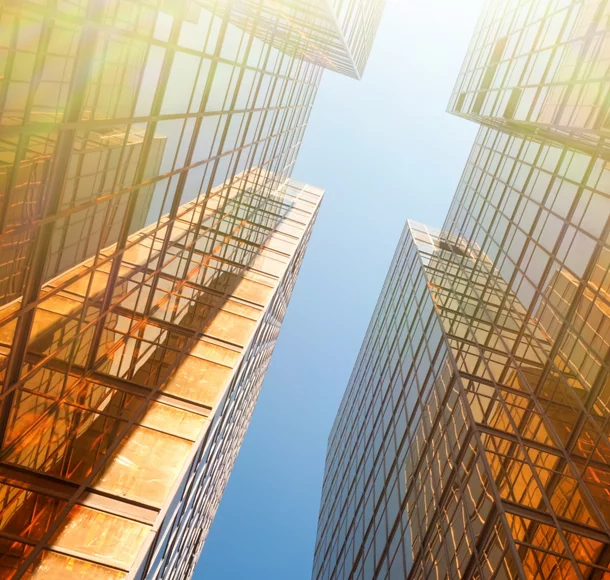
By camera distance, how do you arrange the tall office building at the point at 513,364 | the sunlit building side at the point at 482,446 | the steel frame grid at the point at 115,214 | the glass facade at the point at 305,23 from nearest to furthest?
the steel frame grid at the point at 115,214 → the sunlit building side at the point at 482,446 → the tall office building at the point at 513,364 → the glass facade at the point at 305,23

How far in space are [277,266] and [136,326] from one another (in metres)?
16.6

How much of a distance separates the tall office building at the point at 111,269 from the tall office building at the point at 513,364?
26.9 ft

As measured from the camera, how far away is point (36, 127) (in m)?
9.51

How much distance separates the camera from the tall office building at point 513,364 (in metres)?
18.0

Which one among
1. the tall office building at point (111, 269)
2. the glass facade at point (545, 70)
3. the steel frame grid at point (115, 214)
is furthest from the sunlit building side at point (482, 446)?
the steel frame grid at point (115, 214)

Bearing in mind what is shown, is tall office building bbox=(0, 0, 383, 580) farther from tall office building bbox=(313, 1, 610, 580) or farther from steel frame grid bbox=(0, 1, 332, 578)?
tall office building bbox=(313, 1, 610, 580)

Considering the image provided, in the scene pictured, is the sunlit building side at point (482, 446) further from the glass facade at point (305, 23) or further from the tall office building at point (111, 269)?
the glass facade at point (305, 23)

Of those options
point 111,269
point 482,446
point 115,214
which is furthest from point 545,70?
point 111,269

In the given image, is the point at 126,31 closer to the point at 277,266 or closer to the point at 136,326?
the point at 136,326

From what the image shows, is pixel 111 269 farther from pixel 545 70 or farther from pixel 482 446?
pixel 545 70

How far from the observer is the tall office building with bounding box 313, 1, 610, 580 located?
1797 centimetres

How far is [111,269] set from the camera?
55.4 ft

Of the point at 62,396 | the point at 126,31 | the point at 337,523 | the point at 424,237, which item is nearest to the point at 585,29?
the point at 126,31

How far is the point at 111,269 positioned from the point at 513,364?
48.6 feet
